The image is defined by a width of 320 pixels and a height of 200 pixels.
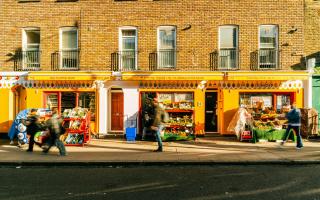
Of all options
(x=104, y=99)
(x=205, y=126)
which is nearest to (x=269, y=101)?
(x=205, y=126)

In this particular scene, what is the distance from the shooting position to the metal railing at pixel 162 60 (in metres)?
16.9

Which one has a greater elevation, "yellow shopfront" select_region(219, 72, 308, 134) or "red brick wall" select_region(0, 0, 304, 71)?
"red brick wall" select_region(0, 0, 304, 71)

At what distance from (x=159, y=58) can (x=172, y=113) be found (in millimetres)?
2772

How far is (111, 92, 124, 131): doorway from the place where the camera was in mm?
17094

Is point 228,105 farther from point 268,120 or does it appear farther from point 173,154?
point 173,154

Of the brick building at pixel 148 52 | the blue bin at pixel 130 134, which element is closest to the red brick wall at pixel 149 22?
the brick building at pixel 148 52

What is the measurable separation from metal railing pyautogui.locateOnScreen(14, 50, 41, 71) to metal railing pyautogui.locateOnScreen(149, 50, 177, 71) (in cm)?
571

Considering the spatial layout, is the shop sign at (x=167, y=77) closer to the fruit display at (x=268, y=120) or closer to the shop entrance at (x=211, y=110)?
the shop entrance at (x=211, y=110)

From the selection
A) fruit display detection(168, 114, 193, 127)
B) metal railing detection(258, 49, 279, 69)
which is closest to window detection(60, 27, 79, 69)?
fruit display detection(168, 114, 193, 127)

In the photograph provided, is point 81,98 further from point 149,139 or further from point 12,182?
point 12,182

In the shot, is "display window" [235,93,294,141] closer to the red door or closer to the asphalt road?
the asphalt road

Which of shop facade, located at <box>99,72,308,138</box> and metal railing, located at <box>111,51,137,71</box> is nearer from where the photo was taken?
shop facade, located at <box>99,72,308,138</box>

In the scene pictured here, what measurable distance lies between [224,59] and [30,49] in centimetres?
966

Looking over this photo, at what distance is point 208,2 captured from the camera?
1669 cm
